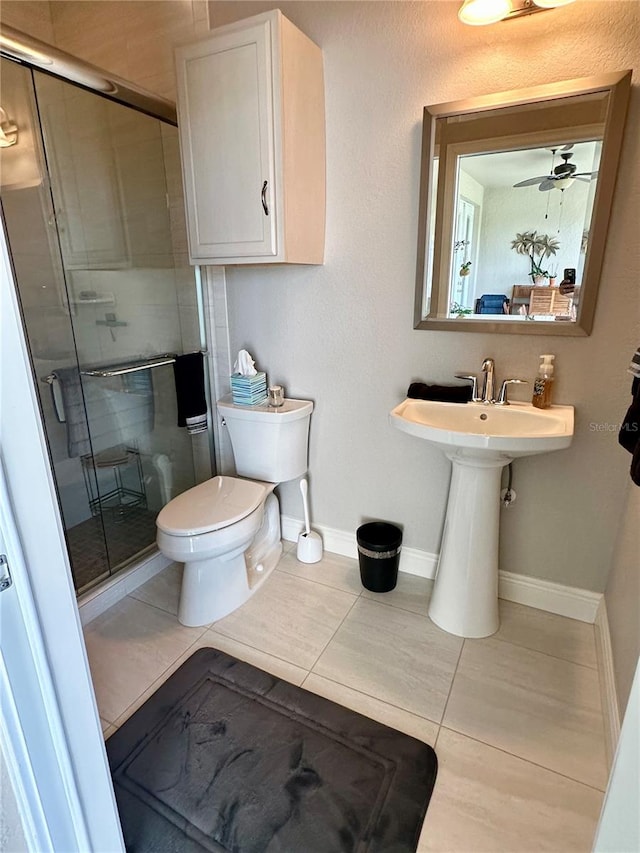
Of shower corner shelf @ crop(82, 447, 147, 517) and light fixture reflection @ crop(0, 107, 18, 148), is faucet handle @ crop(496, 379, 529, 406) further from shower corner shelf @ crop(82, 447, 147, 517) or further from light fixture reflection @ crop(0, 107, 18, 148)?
light fixture reflection @ crop(0, 107, 18, 148)

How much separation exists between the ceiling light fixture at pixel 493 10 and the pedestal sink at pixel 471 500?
3.91ft

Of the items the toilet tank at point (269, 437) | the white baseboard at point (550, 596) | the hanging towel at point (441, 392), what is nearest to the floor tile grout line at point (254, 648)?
the toilet tank at point (269, 437)

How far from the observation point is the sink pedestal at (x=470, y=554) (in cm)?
168

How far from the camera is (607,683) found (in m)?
1.50

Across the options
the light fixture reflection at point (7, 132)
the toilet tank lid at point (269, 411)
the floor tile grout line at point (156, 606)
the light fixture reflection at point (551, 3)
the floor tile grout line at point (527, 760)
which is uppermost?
the light fixture reflection at point (551, 3)

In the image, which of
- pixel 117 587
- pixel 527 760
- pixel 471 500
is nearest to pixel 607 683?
pixel 527 760

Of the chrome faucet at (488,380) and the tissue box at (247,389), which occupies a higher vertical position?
the chrome faucet at (488,380)

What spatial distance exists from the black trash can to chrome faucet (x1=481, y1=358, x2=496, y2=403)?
721 millimetres

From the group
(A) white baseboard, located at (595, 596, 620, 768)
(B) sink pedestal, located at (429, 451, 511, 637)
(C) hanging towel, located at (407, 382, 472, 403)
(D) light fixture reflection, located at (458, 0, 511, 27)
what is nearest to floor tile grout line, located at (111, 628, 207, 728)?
(B) sink pedestal, located at (429, 451, 511, 637)

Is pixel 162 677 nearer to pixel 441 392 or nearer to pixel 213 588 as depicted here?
pixel 213 588

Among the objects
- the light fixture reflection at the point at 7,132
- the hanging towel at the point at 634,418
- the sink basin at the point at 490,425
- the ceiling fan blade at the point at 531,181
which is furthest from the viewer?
the light fixture reflection at the point at 7,132

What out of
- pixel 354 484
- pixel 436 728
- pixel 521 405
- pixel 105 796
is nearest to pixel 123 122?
pixel 354 484

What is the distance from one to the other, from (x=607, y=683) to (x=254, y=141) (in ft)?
7.17

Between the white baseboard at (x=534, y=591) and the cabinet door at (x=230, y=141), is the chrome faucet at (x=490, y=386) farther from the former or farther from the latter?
the cabinet door at (x=230, y=141)
